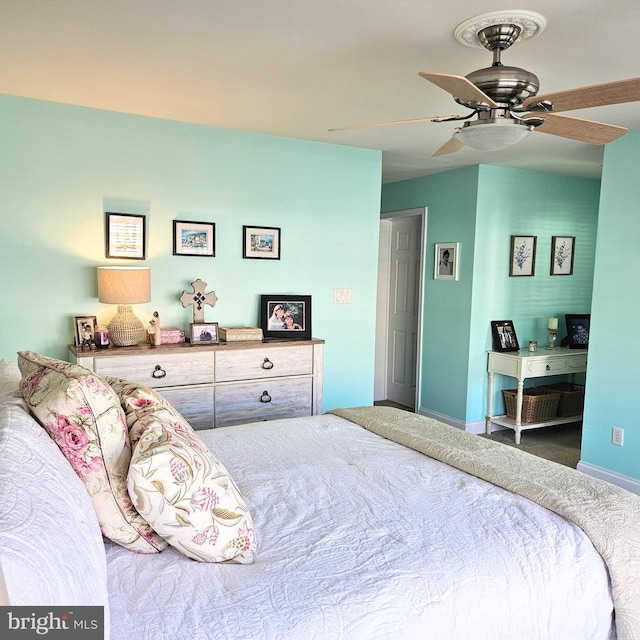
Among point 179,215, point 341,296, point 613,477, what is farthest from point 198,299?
point 613,477

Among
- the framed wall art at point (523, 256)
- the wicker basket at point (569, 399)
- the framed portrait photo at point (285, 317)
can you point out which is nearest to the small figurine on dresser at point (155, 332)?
the framed portrait photo at point (285, 317)

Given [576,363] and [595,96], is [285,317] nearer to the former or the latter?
[595,96]

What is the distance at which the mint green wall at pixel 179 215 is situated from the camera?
10.4 ft

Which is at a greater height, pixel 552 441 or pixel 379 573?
pixel 379 573

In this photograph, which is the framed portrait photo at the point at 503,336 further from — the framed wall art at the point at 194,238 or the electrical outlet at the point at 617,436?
the framed wall art at the point at 194,238

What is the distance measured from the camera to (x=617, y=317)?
12.2ft

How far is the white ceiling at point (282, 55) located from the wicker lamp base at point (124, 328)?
120cm

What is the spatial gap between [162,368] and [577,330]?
13.0ft

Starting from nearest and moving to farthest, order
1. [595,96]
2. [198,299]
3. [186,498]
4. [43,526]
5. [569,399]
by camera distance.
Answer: [43,526] → [186,498] → [595,96] → [198,299] → [569,399]

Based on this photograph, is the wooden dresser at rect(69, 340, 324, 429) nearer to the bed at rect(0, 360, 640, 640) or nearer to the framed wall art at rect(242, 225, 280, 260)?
the framed wall art at rect(242, 225, 280, 260)

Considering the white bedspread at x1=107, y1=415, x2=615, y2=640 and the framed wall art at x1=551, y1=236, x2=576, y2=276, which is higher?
the framed wall art at x1=551, y1=236, x2=576, y2=276

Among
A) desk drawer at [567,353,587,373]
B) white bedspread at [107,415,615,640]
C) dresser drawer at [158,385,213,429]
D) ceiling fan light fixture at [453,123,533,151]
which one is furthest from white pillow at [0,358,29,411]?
desk drawer at [567,353,587,373]

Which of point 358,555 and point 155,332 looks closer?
point 358,555

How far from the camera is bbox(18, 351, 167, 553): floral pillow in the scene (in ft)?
4.48
